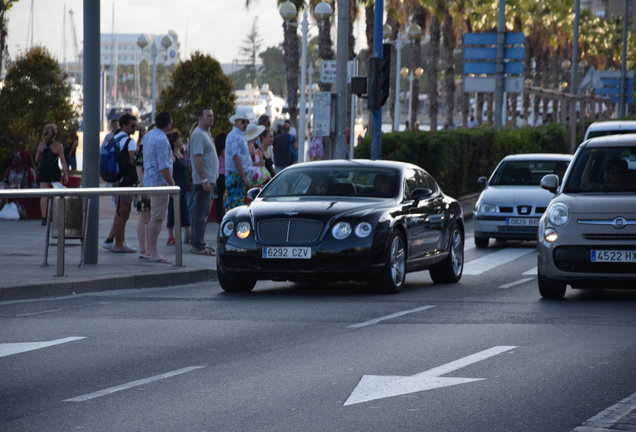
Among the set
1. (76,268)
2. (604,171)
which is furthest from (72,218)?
(604,171)

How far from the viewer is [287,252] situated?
11008mm

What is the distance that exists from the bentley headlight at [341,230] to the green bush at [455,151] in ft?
41.8

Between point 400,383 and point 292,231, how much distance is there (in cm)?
468

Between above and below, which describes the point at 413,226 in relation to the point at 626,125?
below

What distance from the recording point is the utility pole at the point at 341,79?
2073cm

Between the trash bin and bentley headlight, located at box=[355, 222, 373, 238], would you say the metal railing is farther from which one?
bentley headlight, located at box=[355, 222, 373, 238]

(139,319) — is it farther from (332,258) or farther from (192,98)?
(192,98)

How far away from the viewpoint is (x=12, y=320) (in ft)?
30.4

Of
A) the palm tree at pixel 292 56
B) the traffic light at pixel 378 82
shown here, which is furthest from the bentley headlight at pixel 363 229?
the palm tree at pixel 292 56

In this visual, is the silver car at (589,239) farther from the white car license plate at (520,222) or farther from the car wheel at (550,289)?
the white car license plate at (520,222)

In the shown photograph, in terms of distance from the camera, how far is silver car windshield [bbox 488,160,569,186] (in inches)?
742

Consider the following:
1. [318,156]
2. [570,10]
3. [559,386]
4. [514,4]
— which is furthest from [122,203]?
A: [570,10]

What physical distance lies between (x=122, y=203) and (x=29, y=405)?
7.11 m

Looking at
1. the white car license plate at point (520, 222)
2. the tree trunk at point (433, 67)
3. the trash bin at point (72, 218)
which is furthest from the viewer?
the tree trunk at point (433, 67)
